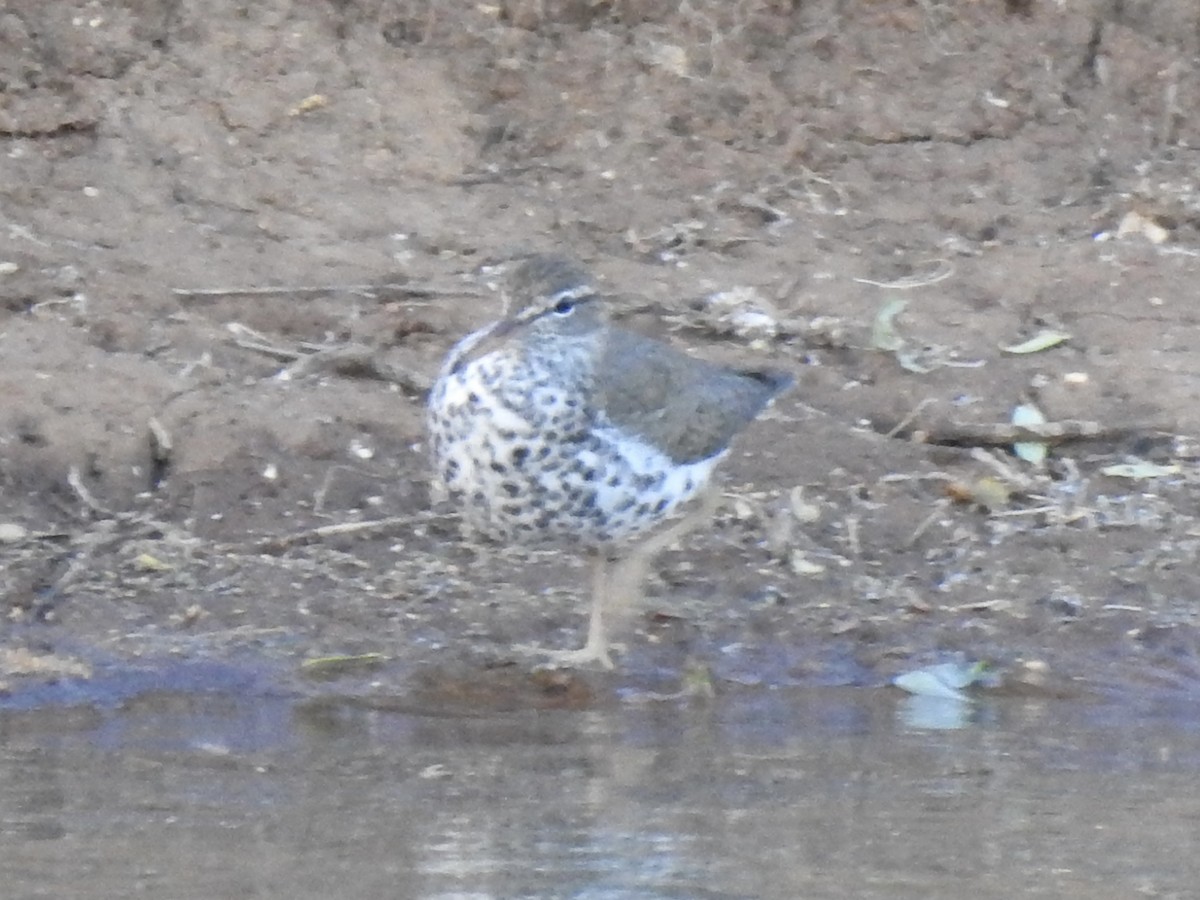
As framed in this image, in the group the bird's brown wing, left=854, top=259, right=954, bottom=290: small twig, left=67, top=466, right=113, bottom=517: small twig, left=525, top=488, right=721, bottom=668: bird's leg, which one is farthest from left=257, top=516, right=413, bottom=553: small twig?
left=854, top=259, right=954, bottom=290: small twig

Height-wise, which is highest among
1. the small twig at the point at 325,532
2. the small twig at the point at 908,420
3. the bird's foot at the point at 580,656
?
the small twig at the point at 908,420

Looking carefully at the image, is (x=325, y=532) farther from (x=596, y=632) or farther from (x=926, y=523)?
(x=926, y=523)

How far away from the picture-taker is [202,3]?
9102 millimetres

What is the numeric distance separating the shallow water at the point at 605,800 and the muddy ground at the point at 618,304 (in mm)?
239

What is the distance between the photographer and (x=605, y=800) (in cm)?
576

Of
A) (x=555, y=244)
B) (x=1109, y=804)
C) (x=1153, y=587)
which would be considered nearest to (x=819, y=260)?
(x=555, y=244)

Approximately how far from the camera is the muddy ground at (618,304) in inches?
274

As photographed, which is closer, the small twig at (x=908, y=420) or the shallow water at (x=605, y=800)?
the shallow water at (x=605, y=800)

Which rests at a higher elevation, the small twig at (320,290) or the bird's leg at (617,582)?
the small twig at (320,290)

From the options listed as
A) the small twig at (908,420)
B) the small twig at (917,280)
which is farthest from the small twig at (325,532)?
the small twig at (917,280)

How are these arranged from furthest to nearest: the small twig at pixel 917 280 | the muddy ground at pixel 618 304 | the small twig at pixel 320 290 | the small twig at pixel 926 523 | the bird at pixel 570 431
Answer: the small twig at pixel 917 280 → the small twig at pixel 320 290 → the small twig at pixel 926 523 → the muddy ground at pixel 618 304 → the bird at pixel 570 431

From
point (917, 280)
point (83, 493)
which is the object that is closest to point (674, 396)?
point (83, 493)

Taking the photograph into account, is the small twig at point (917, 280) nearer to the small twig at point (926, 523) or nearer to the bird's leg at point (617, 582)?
the small twig at point (926, 523)

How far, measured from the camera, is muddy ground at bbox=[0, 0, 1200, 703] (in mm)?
6965
